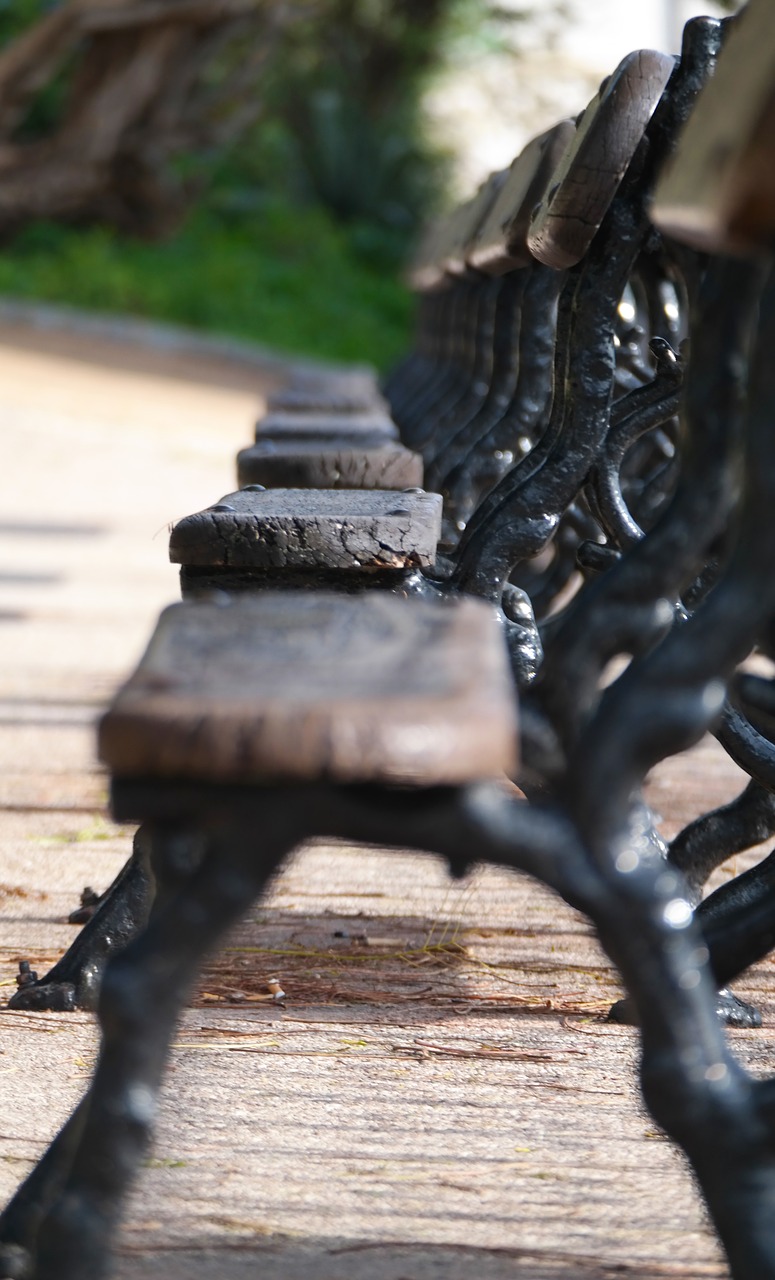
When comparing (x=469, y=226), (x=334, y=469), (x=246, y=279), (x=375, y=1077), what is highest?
(x=469, y=226)

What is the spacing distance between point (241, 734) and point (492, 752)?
17 cm

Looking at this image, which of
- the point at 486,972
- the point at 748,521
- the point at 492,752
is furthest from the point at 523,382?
the point at 492,752

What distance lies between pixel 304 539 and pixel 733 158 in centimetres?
98

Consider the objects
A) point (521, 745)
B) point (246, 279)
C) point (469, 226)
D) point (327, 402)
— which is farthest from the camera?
point (246, 279)

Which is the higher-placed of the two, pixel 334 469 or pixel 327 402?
pixel 334 469

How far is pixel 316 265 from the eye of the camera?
67.9 feet

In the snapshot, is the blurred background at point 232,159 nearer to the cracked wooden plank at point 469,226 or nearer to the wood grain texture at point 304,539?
the cracked wooden plank at point 469,226

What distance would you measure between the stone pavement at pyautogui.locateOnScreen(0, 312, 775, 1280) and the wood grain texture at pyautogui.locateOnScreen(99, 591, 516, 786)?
25.4 inches

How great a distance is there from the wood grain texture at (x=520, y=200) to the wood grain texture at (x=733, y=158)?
1.24 metres

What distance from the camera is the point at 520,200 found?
2.87 metres

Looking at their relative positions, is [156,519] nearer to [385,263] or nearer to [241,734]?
[241,734]

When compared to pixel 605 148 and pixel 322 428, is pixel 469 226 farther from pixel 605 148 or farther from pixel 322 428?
pixel 605 148

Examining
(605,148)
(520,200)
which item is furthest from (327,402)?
(605,148)

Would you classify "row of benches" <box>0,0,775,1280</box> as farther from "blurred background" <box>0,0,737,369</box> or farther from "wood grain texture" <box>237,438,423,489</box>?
"blurred background" <box>0,0,737,369</box>
